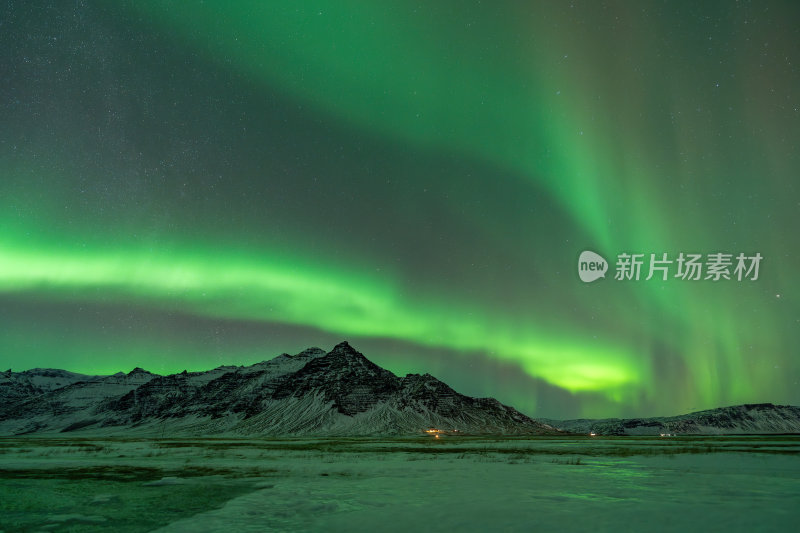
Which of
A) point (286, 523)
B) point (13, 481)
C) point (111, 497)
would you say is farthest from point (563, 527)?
point (13, 481)

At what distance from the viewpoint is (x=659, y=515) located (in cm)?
1994

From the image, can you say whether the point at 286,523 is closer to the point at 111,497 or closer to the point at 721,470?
the point at 111,497

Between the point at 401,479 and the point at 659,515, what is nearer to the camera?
the point at 659,515

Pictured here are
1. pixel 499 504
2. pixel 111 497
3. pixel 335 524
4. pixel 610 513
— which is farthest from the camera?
pixel 111 497

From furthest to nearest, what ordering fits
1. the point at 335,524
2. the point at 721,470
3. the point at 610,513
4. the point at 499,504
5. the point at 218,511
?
the point at 721,470 < the point at 499,504 < the point at 218,511 < the point at 610,513 < the point at 335,524

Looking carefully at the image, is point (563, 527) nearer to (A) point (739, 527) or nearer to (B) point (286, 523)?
(A) point (739, 527)

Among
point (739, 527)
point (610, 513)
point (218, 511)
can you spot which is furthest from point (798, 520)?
point (218, 511)

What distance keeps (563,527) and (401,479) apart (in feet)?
60.1

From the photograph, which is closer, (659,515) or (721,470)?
(659,515)

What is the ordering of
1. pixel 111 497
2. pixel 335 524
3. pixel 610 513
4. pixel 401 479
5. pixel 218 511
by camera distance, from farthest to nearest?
1. pixel 401 479
2. pixel 111 497
3. pixel 218 511
4. pixel 610 513
5. pixel 335 524

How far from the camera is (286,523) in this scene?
749 inches

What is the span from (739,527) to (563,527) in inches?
217

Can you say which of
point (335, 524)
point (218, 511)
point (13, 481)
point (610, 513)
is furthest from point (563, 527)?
point (13, 481)

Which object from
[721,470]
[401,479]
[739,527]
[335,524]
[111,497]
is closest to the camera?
[739,527]
